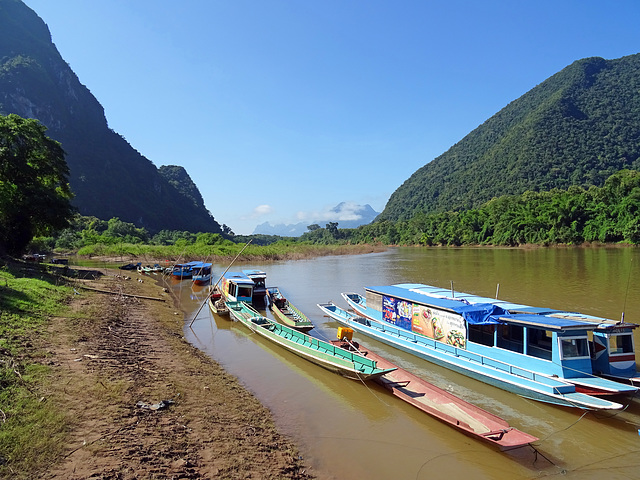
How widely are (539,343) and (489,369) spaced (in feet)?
6.04


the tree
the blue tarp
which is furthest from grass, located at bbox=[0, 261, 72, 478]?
Result: the tree

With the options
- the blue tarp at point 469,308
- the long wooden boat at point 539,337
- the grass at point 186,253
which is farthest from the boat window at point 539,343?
the grass at point 186,253

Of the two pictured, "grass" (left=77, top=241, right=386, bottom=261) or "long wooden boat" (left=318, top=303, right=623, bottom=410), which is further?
"grass" (left=77, top=241, right=386, bottom=261)

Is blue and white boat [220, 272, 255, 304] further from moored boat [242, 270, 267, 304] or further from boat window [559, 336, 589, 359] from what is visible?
boat window [559, 336, 589, 359]

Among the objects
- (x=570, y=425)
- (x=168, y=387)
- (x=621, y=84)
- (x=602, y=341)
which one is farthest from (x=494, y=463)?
(x=621, y=84)

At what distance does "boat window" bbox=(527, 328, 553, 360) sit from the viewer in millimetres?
10922

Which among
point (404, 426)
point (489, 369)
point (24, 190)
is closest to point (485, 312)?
point (489, 369)

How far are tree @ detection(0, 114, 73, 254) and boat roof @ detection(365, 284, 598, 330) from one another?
2466cm

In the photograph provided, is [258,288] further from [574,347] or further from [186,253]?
[186,253]

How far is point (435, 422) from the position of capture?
9.18 metres

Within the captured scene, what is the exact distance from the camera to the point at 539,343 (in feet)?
37.1

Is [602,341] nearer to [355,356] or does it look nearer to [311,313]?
[355,356]

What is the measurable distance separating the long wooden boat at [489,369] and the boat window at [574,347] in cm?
77

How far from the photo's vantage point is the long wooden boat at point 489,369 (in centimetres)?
923
